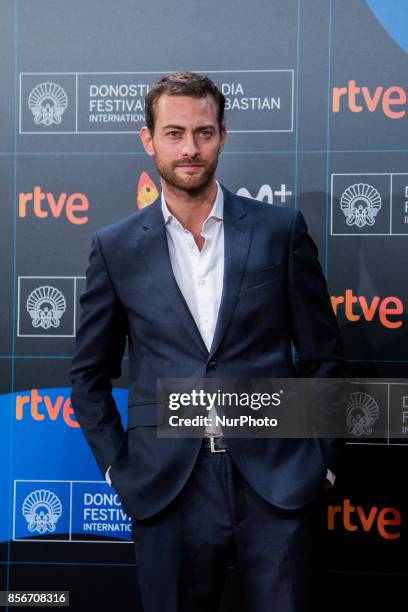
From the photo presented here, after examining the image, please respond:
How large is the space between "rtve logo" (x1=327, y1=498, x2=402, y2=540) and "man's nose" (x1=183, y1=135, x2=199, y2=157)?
153 centimetres

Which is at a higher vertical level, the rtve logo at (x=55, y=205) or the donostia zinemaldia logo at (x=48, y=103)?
the donostia zinemaldia logo at (x=48, y=103)

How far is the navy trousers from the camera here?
6.97 feet

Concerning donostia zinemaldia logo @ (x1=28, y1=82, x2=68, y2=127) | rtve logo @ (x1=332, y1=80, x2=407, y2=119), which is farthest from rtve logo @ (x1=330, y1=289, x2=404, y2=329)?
donostia zinemaldia logo @ (x1=28, y1=82, x2=68, y2=127)

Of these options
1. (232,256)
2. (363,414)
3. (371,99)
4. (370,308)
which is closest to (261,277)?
(232,256)

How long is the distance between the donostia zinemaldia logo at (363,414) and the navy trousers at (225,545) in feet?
2.74

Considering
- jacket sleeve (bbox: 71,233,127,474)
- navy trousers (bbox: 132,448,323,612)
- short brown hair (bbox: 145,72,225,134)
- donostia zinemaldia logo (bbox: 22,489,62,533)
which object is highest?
short brown hair (bbox: 145,72,225,134)

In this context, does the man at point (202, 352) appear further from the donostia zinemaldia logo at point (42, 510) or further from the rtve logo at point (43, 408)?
the donostia zinemaldia logo at point (42, 510)

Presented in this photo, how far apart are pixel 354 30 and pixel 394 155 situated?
0.49 meters

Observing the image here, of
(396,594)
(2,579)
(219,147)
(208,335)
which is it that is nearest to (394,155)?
(219,147)

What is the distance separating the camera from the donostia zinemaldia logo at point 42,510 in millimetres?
3113

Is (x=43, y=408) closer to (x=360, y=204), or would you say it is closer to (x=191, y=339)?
(x=191, y=339)

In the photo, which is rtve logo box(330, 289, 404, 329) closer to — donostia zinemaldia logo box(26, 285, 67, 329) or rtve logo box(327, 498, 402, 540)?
rtve logo box(327, 498, 402, 540)

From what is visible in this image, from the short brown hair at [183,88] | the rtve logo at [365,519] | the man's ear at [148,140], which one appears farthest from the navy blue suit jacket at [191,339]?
the rtve logo at [365,519]

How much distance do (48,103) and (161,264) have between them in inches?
47.5
